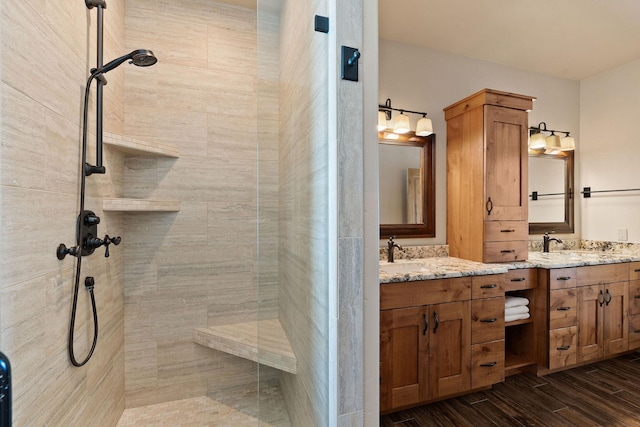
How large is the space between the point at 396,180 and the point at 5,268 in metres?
2.37

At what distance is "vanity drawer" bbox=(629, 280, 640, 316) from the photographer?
2.62 m

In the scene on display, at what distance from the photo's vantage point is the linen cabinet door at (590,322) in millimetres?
2406

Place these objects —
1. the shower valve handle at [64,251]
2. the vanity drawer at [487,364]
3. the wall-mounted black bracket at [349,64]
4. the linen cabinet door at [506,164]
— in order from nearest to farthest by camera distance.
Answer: the wall-mounted black bracket at [349,64], the shower valve handle at [64,251], the vanity drawer at [487,364], the linen cabinet door at [506,164]

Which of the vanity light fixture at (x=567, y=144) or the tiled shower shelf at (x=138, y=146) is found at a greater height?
the vanity light fixture at (x=567, y=144)

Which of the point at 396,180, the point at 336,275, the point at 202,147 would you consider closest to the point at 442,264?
the point at 396,180

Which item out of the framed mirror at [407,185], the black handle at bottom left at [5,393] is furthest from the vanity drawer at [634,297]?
the black handle at bottom left at [5,393]

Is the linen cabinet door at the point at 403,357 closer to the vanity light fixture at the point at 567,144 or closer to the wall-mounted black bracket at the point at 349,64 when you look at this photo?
the wall-mounted black bracket at the point at 349,64

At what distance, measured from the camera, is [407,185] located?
2602 mm

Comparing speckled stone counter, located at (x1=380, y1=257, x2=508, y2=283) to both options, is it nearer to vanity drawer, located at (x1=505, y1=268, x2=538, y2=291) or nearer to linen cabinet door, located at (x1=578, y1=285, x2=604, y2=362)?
vanity drawer, located at (x1=505, y1=268, x2=538, y2=291)

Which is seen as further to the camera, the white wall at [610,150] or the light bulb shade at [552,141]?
the light bulb shade at [552,141]

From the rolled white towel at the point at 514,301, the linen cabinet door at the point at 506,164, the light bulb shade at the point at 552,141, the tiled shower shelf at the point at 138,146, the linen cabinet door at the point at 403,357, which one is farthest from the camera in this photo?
the light bulb shade at the point at 552,141

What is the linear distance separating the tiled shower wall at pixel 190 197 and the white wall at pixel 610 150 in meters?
3.61

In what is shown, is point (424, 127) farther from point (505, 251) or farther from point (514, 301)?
point (514, 301)

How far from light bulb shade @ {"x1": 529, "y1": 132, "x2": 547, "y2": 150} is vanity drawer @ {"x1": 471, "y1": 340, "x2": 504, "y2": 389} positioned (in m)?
2.01
